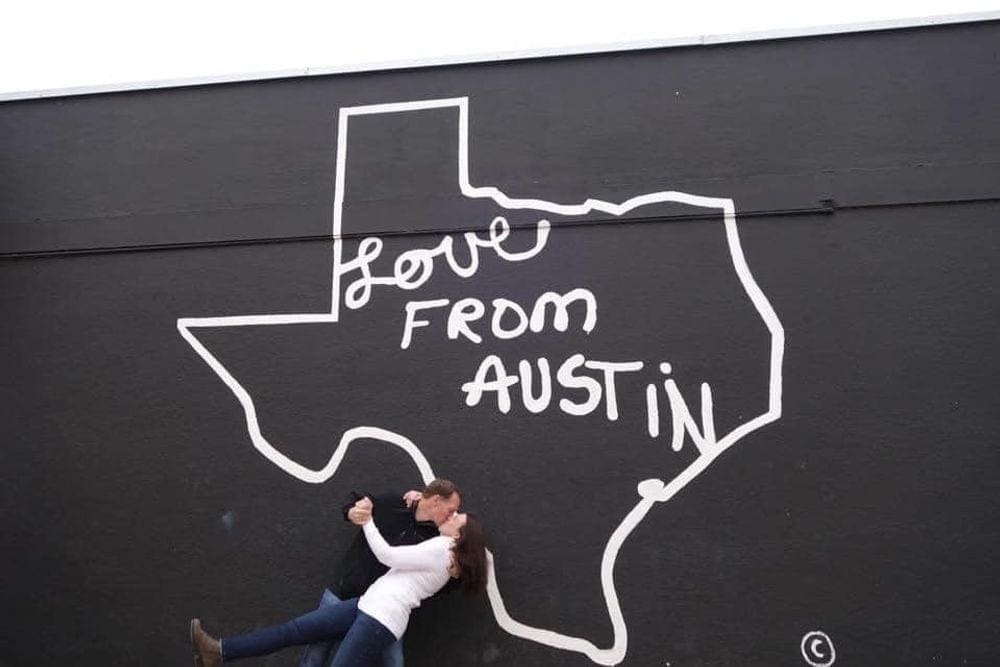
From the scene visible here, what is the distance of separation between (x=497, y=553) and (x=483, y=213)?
6.99ft

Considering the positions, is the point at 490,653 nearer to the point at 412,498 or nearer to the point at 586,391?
the point at 412,498

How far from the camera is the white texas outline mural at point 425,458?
4301 mm

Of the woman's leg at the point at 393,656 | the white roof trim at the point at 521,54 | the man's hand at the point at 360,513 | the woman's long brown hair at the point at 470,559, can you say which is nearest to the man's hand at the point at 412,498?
the man's hand at the point at 360,513

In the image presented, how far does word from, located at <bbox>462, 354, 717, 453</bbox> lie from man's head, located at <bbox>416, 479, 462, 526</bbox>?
0.67 metres

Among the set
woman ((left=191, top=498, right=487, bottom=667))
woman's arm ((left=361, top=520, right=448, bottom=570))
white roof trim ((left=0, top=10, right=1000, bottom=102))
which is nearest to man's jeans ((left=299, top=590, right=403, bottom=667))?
woman ((left=191, top=498, right=487, bottom=667))

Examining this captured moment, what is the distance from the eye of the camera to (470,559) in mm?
3994

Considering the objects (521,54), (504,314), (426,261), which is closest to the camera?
(504,314)

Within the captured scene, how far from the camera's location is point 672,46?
198 inches

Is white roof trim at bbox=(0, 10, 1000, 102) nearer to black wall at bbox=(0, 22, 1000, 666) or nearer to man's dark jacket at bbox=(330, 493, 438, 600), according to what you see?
black wall at bbox=(0, 22, 1000, 666)

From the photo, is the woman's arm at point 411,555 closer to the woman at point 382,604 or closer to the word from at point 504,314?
the woman at point 382,604

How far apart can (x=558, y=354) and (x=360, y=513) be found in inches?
59.6

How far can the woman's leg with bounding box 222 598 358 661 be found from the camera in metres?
4.00

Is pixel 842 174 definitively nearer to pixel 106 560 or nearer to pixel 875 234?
pixel 875 234

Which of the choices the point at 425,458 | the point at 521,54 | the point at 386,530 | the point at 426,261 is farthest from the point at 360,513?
the point at 521,54
